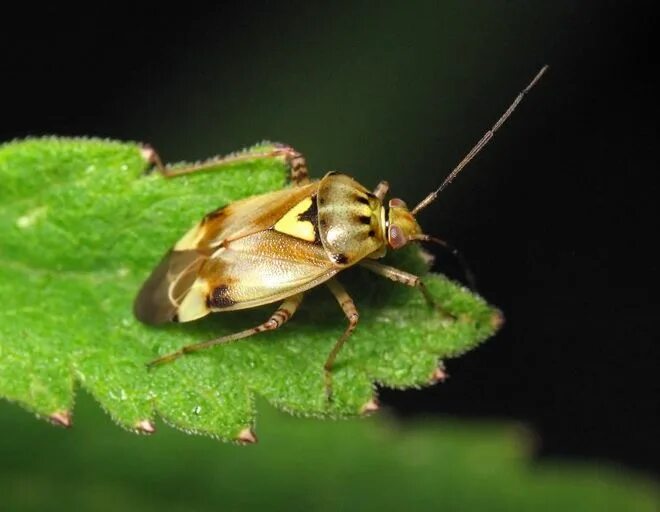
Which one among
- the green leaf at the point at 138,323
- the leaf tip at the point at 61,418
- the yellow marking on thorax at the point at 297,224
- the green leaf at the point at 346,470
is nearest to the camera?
the leaf tip at the point at 61,418

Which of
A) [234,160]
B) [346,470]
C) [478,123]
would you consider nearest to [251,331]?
[234,160]

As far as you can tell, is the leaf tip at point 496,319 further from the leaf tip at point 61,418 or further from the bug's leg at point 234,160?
the leaf tip at point 61,418

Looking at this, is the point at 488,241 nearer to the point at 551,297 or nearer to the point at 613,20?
the point at 551,297

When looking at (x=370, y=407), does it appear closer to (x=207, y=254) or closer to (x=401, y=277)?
(x=401, y=277)

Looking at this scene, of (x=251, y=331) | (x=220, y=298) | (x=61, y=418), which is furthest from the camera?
(x=220, y=298)

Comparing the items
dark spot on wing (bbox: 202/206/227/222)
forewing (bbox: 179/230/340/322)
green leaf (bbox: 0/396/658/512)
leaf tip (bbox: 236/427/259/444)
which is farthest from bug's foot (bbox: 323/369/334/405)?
green leaf (bbox: 0/396/658/512)

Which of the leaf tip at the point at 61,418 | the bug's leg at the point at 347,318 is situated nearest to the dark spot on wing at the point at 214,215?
the bug's leg at the point at 347,318

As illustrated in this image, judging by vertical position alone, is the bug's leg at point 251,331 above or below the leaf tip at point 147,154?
below

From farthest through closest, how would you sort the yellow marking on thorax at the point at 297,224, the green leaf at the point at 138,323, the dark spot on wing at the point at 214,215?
the yellow marking on thorax at the point at 297,224 < the dark spot on wing at the point at 214,215 < the green leaf at the point at 138,323
